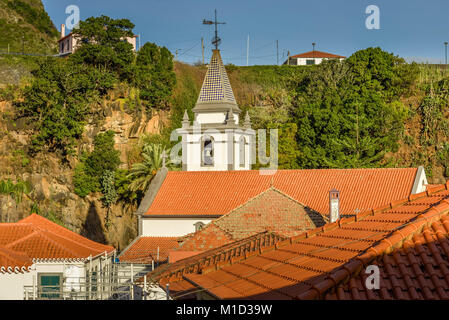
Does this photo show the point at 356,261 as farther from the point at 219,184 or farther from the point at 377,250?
the point at 219,184

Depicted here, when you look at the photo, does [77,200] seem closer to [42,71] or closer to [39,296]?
[42,71]

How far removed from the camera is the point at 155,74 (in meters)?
57.6

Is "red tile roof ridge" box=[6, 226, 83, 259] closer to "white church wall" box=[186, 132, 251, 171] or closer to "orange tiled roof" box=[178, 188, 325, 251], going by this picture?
"orange tiled roof" box=[178, 188, 325, 251]

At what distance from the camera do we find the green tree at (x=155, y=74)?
56.3 m

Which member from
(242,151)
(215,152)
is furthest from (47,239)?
(242,151)

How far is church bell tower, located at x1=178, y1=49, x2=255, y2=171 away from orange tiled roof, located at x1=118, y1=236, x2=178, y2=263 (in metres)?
5.26

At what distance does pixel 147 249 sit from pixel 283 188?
815cm

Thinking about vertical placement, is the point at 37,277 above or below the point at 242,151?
below

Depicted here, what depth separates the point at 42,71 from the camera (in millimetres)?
53188

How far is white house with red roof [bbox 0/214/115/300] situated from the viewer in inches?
844

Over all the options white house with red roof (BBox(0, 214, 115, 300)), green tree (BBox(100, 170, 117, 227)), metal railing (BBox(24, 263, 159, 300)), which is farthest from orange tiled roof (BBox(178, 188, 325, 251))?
green tree (BBox(100, 170, 117, 227))

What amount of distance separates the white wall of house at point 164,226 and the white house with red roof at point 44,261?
11.2 m

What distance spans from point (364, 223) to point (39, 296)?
12.0 meters
